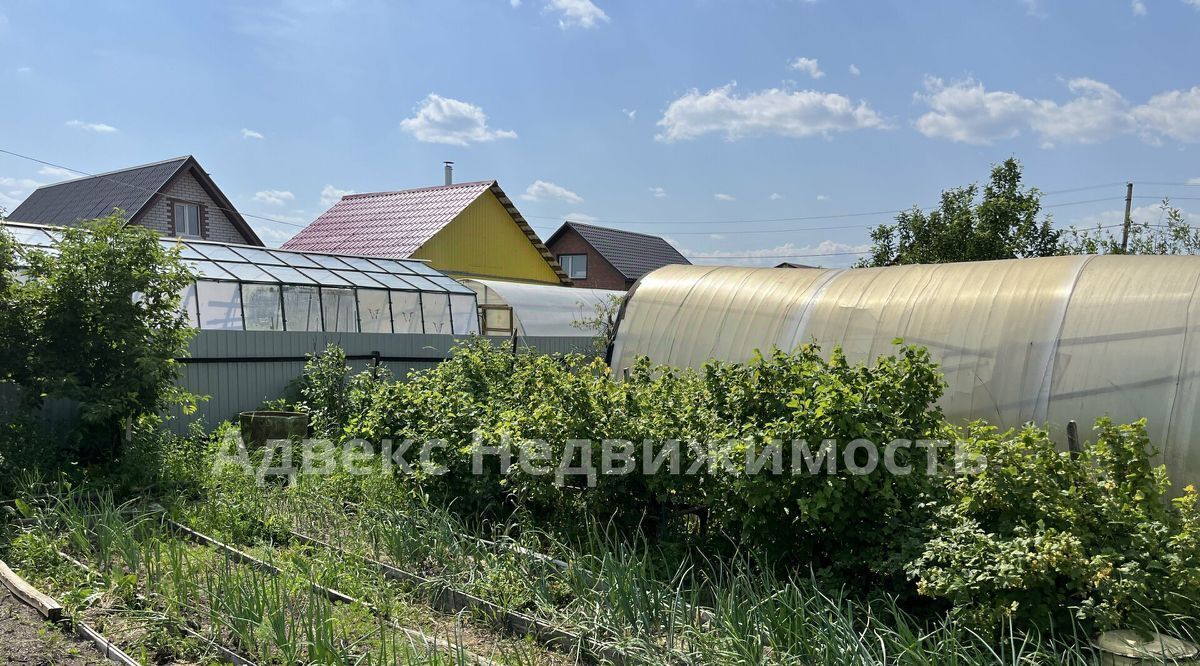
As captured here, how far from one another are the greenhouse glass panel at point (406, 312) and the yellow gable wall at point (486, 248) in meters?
9.16

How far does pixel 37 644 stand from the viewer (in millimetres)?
4270

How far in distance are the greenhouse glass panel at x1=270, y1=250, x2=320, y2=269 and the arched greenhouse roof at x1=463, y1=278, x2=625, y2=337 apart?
4.06 meters

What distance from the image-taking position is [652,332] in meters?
10.9

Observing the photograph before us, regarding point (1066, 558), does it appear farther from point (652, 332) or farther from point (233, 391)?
point (233, 391)

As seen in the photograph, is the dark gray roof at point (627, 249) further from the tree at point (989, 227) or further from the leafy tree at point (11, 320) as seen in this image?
the leafy tree at point (11, 320)

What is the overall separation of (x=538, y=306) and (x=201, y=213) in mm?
13109

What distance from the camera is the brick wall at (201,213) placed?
23.6 metres

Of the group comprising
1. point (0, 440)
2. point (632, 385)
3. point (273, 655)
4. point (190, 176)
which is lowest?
point (273, 655)

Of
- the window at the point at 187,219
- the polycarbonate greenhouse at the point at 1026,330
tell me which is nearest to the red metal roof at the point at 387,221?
the window at the point at 187,219

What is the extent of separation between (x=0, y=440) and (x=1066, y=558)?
8391mm

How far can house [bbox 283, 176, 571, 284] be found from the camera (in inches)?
966

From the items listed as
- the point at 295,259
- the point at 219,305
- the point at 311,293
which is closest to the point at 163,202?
the point at 295,259

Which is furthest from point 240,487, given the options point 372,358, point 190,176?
point 190,176

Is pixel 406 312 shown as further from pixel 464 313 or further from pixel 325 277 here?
pixel 325 277
